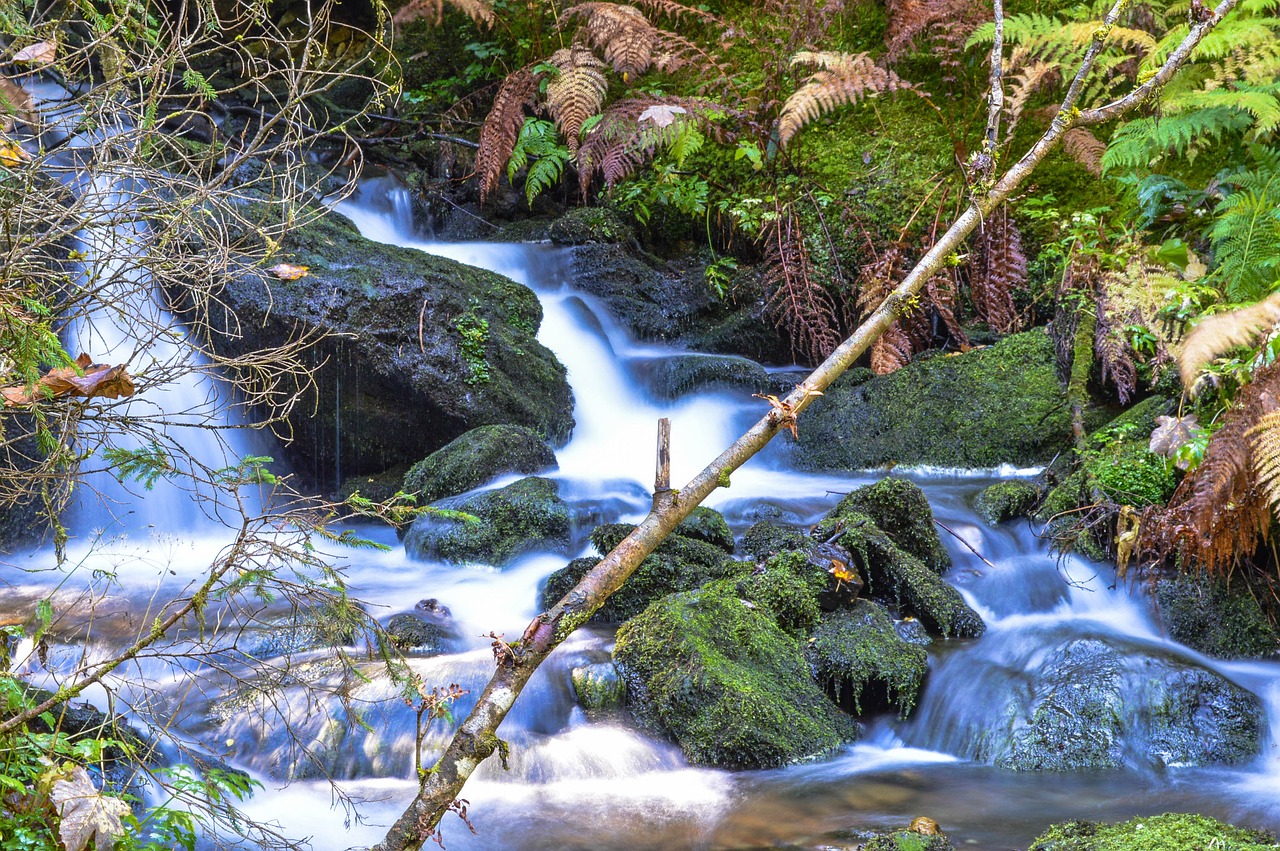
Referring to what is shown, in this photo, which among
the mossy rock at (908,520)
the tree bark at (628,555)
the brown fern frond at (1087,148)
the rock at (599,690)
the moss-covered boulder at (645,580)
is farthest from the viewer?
the brown fern frond at (1087,148)

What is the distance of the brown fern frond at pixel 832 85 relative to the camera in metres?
7.94

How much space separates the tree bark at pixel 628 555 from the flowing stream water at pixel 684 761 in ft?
1.68

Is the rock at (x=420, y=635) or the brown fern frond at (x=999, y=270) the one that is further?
the brown fern frond at (x=999, y=270)

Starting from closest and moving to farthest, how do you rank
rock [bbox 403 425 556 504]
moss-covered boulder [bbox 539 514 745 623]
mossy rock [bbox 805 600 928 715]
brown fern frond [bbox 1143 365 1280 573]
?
brown fern frond [bbox 1143 365 1280 573] < mossy rock [bbox 805 600 928 715] < moss-covered boulder [bbox 539 514 745 623] < rock [bbox 403 425 556 504]

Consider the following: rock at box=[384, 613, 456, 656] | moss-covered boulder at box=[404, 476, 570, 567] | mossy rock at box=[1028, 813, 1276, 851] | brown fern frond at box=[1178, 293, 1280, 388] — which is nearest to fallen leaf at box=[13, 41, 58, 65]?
rock at box=[384, 613, 456, 656]

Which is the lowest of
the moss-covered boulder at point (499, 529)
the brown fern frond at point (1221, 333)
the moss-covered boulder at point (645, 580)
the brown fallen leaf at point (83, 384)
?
the moss-covered boulder at point (645, 580)

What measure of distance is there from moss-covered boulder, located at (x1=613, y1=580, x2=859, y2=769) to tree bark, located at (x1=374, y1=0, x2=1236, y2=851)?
1588 millimetres

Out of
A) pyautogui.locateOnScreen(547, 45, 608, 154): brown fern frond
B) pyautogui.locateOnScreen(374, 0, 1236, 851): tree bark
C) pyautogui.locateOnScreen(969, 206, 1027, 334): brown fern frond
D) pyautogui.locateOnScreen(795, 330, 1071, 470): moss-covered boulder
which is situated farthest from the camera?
pyautogui.locateOnScreen(547, 45, 608, 154): brown fern frond

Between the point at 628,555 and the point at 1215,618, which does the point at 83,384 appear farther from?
the point at 1215,618

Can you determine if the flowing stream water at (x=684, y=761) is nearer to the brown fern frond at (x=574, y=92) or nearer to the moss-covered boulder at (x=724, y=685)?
the moss-covered boulder at (x=724, y=685)

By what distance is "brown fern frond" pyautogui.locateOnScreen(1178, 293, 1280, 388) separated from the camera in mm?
3588

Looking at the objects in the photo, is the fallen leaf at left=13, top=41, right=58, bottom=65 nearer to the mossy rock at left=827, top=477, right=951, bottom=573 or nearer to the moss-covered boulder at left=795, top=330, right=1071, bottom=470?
the mossy rock at left=827, top=477, right=951, bottom=573

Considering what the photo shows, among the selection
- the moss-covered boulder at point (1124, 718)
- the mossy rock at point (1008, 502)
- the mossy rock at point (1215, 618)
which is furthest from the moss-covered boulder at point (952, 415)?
the moss-covered boulder at point (1124, 718)

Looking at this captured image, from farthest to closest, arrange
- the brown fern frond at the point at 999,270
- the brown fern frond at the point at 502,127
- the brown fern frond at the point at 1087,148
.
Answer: the brown fern frond at the point at 502,127
the brown fern frond at the point at 999,270
the brown fern frond at the point at 1087,148
